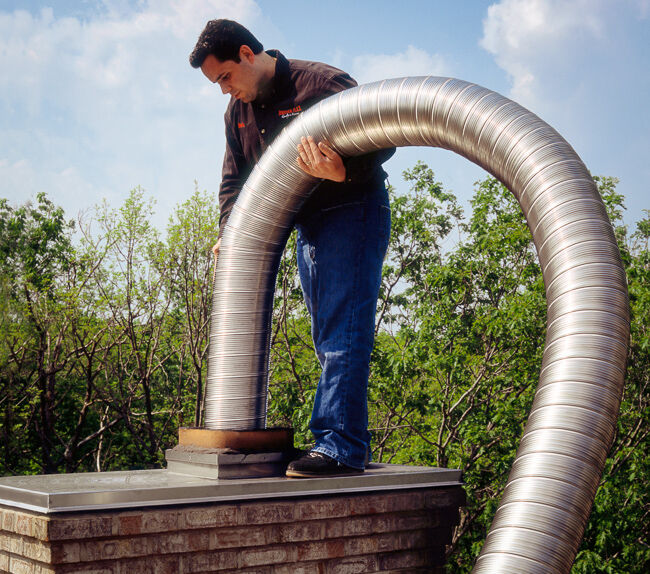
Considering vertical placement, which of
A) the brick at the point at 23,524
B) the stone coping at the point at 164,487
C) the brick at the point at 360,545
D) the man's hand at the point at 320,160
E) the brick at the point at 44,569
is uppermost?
the man's hand at the point at 320,160

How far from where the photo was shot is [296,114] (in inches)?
133

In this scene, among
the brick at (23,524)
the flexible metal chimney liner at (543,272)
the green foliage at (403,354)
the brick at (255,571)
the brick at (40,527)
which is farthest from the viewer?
the green foliage at (403,354)

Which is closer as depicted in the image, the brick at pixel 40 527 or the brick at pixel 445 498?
the brick at pixel 40 527

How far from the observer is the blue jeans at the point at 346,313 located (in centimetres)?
316

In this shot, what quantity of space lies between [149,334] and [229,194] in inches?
408

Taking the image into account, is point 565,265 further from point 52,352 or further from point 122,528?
point 52,352

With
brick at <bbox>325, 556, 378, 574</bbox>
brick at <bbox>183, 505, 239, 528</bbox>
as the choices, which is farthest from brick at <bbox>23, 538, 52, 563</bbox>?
brick at <bbox>325, 556, 378, 574</bbox>

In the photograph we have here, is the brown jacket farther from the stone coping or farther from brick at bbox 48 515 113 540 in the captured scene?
Answer: brick at bbox 48 515 113 540

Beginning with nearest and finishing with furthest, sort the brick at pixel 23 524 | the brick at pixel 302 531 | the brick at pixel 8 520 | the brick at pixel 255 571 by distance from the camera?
the brick at pixel 23 524, the brick at pixel 8 520, the brick at pixel 255 571, the brick at pixel 302 531

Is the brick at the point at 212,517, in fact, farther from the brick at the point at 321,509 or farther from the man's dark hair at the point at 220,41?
the man's dark hair at the point at 220,41

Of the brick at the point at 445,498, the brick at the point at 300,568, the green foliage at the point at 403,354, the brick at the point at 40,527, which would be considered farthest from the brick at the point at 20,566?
the green foliage at the point at 403,354

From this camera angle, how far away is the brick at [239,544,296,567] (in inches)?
109

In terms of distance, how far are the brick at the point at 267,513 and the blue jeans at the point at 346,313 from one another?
33 cm

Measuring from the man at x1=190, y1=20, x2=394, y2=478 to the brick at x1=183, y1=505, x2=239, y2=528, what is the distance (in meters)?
0.35
